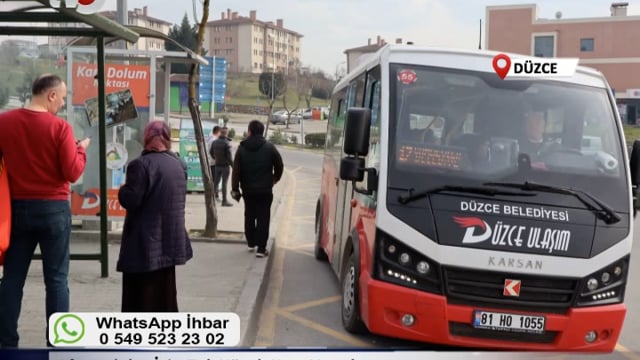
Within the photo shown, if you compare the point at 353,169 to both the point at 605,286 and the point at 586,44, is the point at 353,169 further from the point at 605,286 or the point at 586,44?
the point at 605,286

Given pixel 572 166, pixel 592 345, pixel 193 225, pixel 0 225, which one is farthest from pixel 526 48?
pixel 193 225

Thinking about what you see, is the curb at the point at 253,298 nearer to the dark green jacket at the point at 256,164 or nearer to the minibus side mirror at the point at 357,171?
the dark green jacket at the point at 256,164

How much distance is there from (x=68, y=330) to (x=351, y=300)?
8.14ft

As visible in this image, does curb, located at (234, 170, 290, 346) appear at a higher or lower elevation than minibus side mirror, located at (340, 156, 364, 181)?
lower

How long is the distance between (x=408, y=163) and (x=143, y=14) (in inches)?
147

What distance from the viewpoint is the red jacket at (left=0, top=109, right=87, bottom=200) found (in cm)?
419

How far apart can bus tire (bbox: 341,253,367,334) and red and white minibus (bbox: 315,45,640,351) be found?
0.04 metres

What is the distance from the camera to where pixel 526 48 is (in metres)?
4.38

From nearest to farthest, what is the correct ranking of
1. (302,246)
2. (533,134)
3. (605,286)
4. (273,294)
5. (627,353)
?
(605,286), (533,134), (627,353), (273,294), (302,246)

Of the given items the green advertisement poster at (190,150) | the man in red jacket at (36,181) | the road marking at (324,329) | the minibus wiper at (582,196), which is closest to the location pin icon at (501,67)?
the minibus wiper at (582,196)

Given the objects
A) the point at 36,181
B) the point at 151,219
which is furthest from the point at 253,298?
the point at 36,181

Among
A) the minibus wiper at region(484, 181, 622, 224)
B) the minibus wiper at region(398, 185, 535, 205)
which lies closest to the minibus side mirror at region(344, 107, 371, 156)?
the minibus wiper at region(398, 185, 535, 205)

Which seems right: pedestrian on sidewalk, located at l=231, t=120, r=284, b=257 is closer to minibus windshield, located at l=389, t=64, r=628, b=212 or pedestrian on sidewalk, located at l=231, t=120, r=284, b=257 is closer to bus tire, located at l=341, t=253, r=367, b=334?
bus tire, located at l=341, t=253, r=367, b=334

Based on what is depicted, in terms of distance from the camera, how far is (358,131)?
4.93 metres
